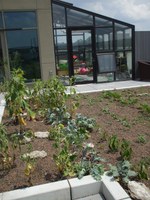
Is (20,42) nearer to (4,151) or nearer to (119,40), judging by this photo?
(119,40)

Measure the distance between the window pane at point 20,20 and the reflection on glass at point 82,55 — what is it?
65.4 inches

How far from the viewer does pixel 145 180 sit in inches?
110

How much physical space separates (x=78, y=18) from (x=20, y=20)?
2.22 meters

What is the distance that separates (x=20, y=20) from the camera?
362 inches

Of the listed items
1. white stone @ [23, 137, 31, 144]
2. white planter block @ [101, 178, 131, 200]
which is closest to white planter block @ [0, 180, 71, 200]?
white planter block @ [101, 178, 131, 200]

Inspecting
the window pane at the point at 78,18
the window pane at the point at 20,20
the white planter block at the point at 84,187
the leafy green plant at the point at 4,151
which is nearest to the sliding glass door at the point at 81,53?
the window pane at the point at 78,18

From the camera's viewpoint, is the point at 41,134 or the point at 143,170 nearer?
the point at 143,170

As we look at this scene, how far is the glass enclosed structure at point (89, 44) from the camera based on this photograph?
9.57 m

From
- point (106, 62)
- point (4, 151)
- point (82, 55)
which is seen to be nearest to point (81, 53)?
point (82, 55)

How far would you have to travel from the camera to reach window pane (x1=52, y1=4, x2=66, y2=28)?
942cm

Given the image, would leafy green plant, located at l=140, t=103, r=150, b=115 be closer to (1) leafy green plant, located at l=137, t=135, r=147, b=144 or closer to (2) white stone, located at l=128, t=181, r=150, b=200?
(1) leafy green plant, located at l=137, t=135, r=147, b=144

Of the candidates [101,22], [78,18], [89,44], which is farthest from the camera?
[89,44]

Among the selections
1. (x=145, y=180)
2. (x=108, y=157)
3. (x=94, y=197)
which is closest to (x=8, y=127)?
(x=108, y=157)

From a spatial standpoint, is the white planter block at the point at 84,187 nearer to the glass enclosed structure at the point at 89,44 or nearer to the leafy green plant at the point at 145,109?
the leafy green plant at the point at 145,109
